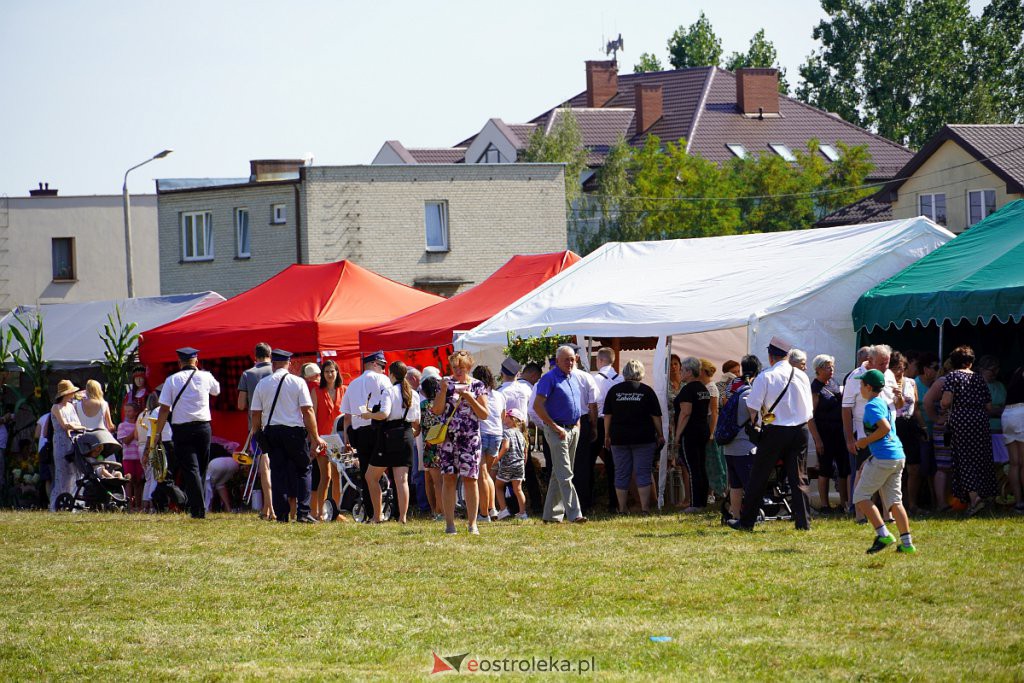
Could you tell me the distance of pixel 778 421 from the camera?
1148 centimetres

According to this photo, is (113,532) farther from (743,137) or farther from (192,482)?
(743,137)

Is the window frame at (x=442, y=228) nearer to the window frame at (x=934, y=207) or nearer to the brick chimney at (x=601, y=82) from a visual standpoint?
the window frame at (x=934, y=207)

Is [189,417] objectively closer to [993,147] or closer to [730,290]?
[730,290]

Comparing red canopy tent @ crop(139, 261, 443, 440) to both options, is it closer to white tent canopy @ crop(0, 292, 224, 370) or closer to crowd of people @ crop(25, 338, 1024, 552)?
crowd of people @ crop(25, 338, 1024, 552)

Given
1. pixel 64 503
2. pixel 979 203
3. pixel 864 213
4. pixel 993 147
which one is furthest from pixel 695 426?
pixel 864 213

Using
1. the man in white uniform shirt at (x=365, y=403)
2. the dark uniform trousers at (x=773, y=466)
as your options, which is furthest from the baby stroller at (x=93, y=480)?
the dark uniform trousers at (x=773, y=466)

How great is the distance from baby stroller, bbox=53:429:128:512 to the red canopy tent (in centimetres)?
296

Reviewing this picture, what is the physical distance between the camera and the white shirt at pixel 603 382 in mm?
14804

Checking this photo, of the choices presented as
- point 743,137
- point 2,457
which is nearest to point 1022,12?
point 743,137

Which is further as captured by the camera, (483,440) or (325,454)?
(325,454)

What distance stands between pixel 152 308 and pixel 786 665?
2074 cm

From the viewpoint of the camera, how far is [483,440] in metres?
12.7

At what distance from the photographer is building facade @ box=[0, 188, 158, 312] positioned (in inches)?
2042

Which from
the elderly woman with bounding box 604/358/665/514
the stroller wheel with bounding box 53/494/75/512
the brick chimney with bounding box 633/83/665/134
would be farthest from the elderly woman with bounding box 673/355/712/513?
the brick chimney with bounding box 633/83/665/134
